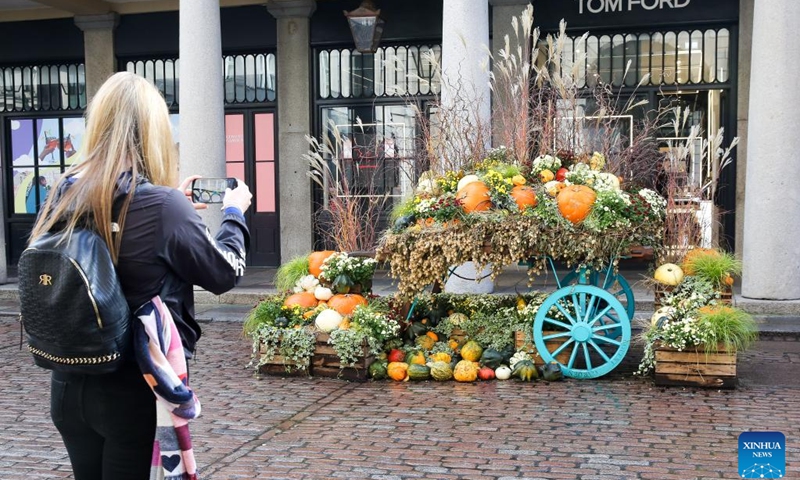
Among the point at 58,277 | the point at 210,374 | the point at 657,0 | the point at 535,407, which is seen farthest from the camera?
the point at 657,0

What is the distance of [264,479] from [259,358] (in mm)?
3590

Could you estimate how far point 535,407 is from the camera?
6621 mm

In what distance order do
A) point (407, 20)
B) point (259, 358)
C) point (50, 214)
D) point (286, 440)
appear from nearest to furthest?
point (50, 214) < point (286, 440) < point (259, 358) < point (407, 20)

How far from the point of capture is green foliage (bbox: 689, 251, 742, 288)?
24.6 ft

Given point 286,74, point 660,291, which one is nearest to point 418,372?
point 660,291

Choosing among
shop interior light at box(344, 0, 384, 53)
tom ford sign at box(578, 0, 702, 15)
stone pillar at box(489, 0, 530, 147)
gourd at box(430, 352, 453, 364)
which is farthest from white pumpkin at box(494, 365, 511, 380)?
tom ford sign at box(578, 0, 702, 15)

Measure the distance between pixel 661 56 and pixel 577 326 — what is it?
7.35 metres

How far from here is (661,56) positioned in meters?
13.5

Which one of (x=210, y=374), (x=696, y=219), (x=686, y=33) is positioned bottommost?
(x=210, y=374)

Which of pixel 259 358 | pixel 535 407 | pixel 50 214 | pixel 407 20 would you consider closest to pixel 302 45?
pixel 407 20

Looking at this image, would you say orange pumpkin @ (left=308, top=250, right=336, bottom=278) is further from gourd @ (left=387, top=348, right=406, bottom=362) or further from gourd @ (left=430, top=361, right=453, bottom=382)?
gourd @ (left=430, top=361, right=453, bottom=382)

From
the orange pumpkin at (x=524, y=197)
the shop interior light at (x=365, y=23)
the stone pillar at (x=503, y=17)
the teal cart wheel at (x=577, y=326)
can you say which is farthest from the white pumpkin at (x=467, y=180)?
the stone pillar at (x=503, y=17)

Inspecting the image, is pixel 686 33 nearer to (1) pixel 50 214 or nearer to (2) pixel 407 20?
(2) pixel 407 20

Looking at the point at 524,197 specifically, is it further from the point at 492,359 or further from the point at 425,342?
the point at 425,342
